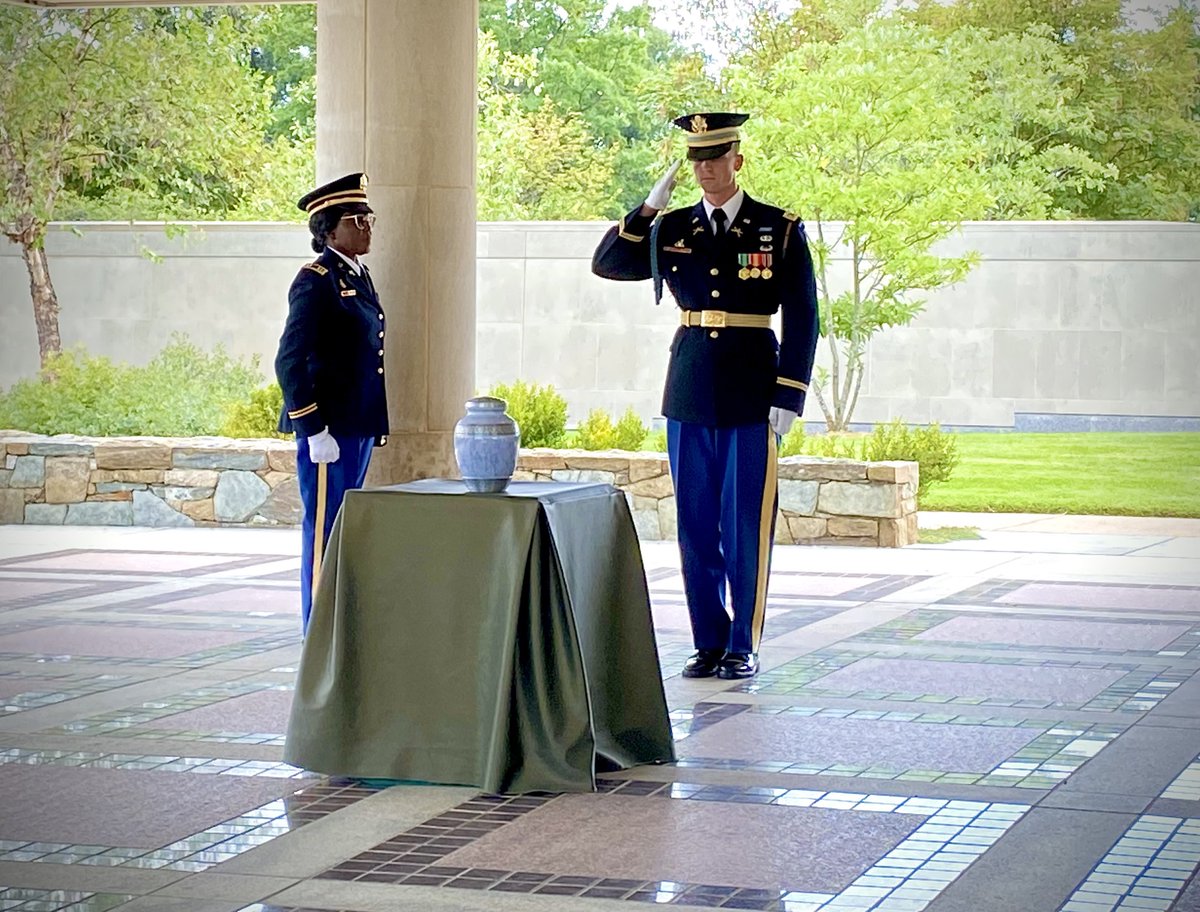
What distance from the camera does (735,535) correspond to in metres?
7.96

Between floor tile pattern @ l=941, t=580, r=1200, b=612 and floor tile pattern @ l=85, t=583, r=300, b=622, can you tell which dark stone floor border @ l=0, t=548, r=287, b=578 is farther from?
floor tile pattern @ l=941, t=580, r=1200, b=612

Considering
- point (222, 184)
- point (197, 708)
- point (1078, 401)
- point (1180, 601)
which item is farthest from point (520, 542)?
point (222, 184)

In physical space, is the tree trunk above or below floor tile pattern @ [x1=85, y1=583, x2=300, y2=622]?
above

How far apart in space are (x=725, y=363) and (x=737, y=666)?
119 centimetres

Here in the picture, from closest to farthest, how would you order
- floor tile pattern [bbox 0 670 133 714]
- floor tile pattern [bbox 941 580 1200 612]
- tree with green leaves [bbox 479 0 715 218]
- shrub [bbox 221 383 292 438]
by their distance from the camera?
1. floor tile pattern [bbox 0 670 133 714]
2. floor tile pattern [bbox 941 580 1200 612]
3. shrub [bbox 221 383 292 438]
4. tree with green leaves [bbox 479 0 715 218]

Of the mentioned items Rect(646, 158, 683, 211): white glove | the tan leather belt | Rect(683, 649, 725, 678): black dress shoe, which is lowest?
Rect(683, 649, 725, 678): black dress shoe

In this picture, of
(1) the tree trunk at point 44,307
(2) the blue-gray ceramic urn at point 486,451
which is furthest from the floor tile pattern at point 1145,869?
(1) the tree trunk at point 44,307

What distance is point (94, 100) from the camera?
21016mm

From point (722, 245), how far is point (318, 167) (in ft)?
8.93

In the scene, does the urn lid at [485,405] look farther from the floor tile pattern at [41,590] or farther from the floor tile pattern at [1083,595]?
the floor tile pattern at [1083,595]

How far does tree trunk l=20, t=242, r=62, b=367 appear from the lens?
890 inches

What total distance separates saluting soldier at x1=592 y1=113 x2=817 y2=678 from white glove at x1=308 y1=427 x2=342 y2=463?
1.28 metres

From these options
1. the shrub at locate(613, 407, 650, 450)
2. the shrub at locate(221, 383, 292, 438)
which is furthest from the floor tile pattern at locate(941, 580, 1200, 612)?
the shrub at locate(221, 383, 292, 438)

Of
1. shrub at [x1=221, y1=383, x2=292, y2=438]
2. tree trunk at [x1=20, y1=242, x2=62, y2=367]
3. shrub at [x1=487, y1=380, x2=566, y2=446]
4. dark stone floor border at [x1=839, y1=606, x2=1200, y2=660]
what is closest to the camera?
dark stone floor border at [x1=839, y1=606, x2=1200, y2=660]
